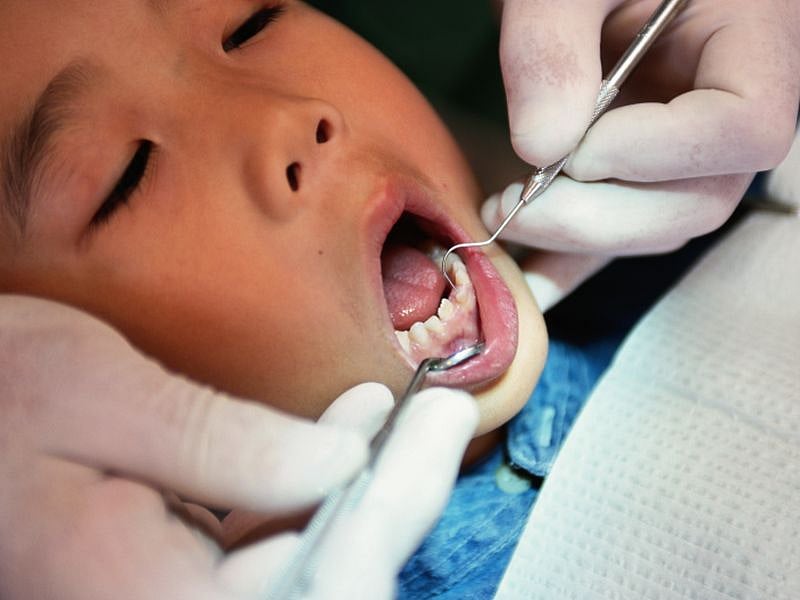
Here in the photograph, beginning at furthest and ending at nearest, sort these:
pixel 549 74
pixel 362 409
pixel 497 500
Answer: pixel 497 500, pixel 549 74, pixel 362 409

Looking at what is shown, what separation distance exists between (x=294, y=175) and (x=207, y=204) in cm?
9

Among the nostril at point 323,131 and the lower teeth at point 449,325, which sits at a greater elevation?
the nostril at point 323,131

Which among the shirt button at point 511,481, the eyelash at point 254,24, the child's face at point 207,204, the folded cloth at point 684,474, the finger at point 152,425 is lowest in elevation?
the shirt button at point 511,481

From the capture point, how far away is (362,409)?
659mm

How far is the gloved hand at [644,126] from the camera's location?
0.78 metres

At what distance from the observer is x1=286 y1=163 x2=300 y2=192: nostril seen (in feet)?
2.31

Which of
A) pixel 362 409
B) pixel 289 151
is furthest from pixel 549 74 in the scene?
pixel 362 409

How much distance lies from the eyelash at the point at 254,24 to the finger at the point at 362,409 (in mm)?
386

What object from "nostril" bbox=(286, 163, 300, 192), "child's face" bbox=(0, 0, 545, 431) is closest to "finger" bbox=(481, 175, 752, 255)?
"child's face" bbox=(0, 0, 545, 431)

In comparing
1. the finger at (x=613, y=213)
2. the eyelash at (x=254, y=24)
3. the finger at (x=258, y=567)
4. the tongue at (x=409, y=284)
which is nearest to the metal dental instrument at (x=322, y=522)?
the finger at (x=258, y=567)

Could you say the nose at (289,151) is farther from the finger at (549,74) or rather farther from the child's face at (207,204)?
the finger at (549,74)

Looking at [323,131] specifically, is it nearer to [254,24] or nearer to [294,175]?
[294,175]

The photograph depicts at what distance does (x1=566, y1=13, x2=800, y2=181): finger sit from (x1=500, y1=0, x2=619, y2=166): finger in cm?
4

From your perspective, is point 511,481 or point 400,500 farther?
point 511,481
